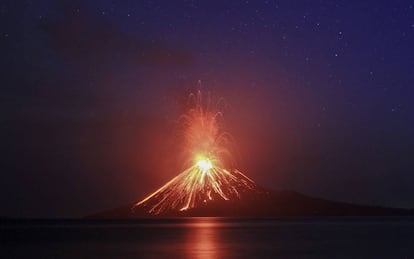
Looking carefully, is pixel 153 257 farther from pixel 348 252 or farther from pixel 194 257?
pixel 348 252

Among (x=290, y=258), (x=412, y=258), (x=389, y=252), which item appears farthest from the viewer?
(x=389, y=252)

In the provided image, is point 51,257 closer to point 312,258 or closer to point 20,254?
point 20,254

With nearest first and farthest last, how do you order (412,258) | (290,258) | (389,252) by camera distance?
(412,258), (290,258), (389,252)

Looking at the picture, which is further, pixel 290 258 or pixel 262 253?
pixel 262 253

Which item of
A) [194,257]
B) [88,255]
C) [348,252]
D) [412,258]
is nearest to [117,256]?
[88,255]

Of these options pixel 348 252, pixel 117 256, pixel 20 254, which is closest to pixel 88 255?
pixel 117 256

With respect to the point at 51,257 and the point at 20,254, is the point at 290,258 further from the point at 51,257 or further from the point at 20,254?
the point at 20,254

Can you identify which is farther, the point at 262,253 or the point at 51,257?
the point at 262,253
